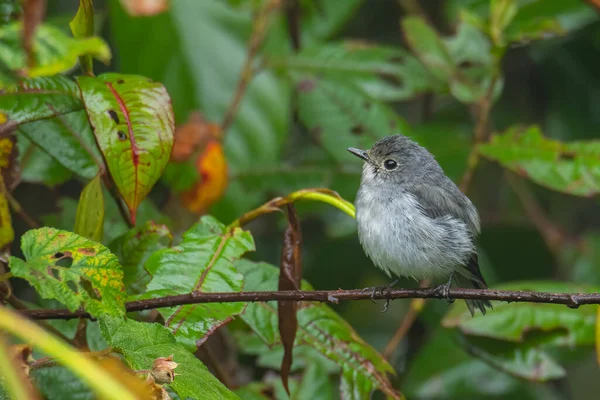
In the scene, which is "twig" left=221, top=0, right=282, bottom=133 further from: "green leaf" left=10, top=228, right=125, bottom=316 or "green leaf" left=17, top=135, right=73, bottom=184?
"green leaf" left=10, top=228, right=125, bottom=316

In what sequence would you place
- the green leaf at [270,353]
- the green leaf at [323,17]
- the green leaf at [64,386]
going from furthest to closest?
the green leaf at [323,17], the green leaf at [270,353], the green leaf at [64,386]

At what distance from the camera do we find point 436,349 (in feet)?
14.5

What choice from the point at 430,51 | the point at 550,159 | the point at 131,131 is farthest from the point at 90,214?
the point at 430,51

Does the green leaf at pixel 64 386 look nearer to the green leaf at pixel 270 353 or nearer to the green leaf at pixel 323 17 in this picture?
the green leaf at pixel 270 353

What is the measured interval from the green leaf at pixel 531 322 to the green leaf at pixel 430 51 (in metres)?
1.25

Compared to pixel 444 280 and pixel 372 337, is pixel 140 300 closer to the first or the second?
pixel 444 280

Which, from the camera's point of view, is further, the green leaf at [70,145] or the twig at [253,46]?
the twig at [253,46]

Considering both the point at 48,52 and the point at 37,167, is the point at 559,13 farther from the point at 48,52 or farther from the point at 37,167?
the point at 48,52

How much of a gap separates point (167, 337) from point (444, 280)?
75.0 inches

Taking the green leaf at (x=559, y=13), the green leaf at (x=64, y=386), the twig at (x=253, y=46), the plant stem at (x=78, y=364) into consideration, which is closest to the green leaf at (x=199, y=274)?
the green leaf at (x=64, y=386)

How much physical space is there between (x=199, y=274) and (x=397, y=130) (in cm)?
186

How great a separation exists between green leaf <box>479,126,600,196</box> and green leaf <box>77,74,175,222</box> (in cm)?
174

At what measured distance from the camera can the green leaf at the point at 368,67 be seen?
13.3ft

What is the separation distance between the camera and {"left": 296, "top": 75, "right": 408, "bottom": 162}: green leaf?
3.76m
